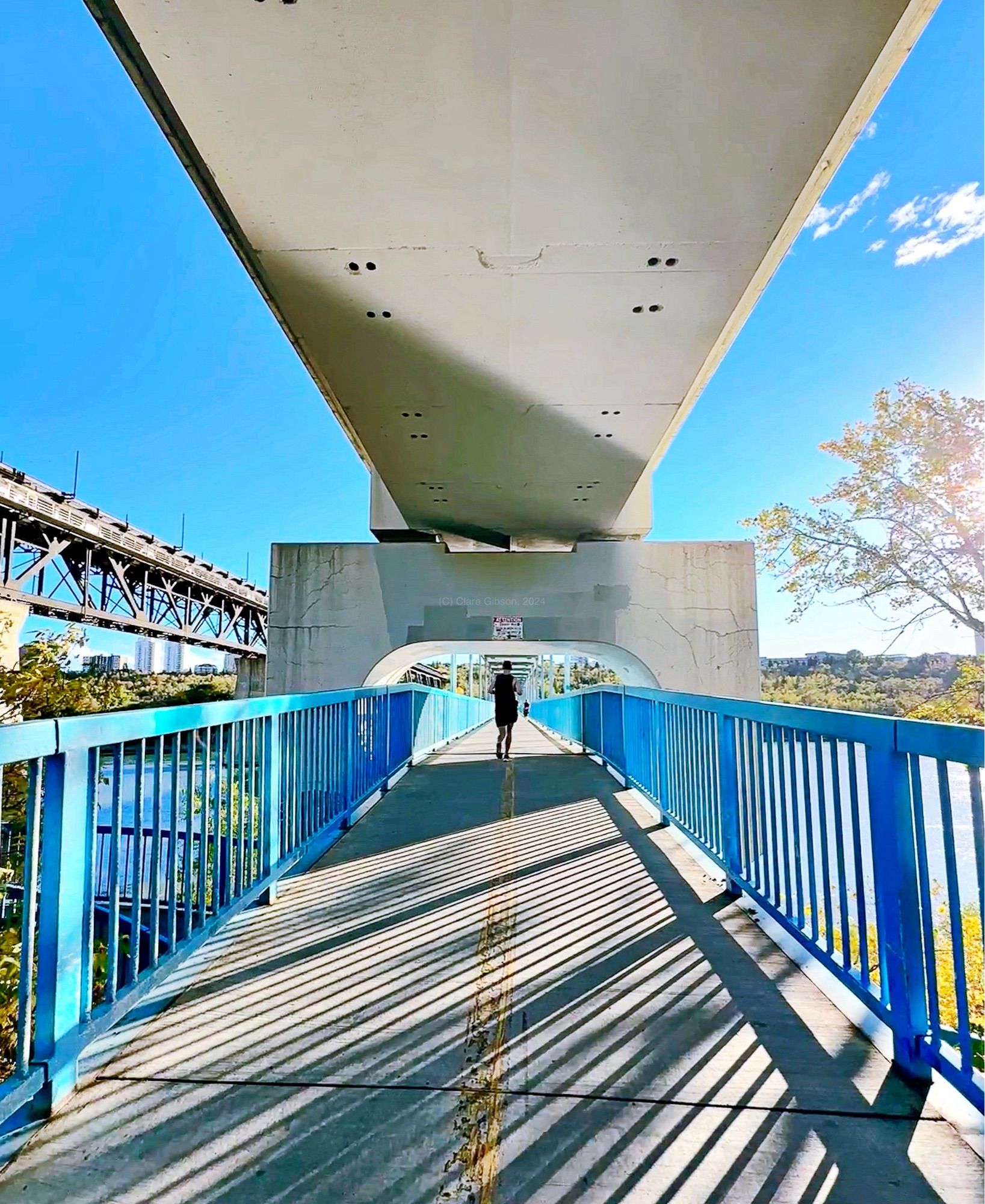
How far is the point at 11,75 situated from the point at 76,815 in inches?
383

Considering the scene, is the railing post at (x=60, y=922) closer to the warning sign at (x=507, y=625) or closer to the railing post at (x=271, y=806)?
the railing post at (x=271, y=806)

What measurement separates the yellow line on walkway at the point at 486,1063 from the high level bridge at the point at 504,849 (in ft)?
0.04

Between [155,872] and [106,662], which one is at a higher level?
[106,662]

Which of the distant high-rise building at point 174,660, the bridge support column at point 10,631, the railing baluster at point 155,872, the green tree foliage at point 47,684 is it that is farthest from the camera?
the distant high-rise building at point 174,660

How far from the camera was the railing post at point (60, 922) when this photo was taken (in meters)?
1.84

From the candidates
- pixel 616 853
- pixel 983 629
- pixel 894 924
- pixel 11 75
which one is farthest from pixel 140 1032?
pixel 983 629

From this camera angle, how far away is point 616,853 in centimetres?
443

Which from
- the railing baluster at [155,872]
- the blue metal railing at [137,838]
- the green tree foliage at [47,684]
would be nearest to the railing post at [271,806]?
the blue metal railing at [137,838]

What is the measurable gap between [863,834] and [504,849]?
8.83 feet

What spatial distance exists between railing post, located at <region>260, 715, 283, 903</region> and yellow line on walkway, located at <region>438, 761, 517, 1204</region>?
1.20 m

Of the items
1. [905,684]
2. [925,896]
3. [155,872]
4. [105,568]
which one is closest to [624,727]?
[925,896]

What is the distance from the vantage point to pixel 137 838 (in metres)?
2.21

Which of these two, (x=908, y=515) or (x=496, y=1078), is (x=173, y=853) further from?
(x=908, y=515)

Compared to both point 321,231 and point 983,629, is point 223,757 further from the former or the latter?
point 983,629
